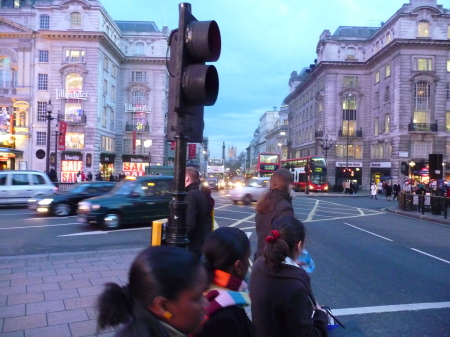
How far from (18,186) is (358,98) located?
51.2m

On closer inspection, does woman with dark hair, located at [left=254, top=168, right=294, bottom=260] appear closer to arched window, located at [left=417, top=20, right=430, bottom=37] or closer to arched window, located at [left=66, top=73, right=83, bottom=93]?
arched window, located at [left=66, top=73, right=83, bottom=93]

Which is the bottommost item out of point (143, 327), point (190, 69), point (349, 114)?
point (143, 327)

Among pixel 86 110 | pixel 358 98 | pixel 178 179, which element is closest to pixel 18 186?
pixel 178 179

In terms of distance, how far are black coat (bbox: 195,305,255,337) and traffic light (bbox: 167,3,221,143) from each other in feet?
6.47

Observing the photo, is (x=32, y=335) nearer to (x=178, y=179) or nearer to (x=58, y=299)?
(x=58, y=299)

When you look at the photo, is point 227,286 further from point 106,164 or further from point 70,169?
point 106,164

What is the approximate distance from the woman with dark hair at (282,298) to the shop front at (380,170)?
51.0 metres

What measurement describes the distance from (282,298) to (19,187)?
64.7ft

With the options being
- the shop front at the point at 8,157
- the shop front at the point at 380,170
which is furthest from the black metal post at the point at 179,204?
the shop front at the point at 380,170

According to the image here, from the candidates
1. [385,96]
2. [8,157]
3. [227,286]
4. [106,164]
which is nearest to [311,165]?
[385,96]

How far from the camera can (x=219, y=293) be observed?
221cm

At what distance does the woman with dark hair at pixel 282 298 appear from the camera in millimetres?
2635

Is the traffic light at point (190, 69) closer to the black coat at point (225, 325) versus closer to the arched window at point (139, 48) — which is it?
the black coat at point (225, 325)

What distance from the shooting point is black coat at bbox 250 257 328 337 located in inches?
104
